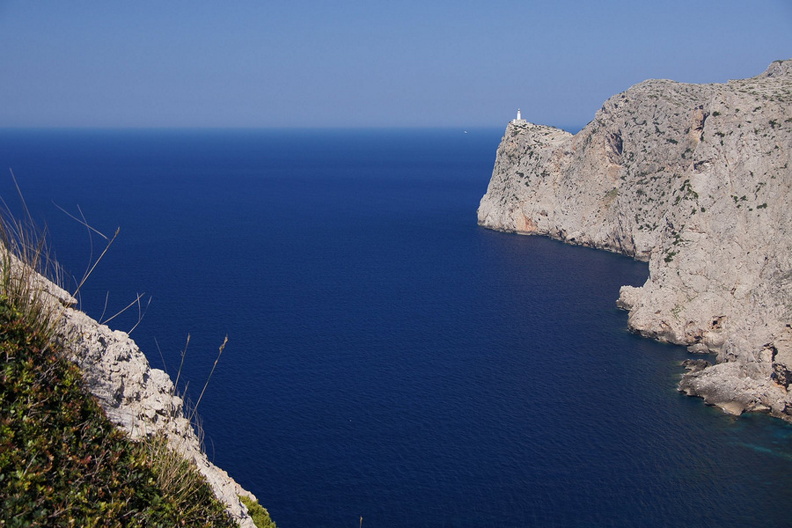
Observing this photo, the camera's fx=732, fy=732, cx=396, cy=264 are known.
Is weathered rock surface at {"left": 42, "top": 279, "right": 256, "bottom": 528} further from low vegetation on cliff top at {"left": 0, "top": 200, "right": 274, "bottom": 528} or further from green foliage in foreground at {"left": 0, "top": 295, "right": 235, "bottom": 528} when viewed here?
green foliage in foreground at {"left": 0, "top": 295, "right": 235, "bottom": 528}

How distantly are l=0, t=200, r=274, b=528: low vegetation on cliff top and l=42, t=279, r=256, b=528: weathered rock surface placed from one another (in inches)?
20.5

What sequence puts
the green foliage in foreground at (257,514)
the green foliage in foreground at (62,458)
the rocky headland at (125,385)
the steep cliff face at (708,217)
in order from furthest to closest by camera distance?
the steep cliff face at (708,217) → the green foliage in foreground at (257,514) → the rocky headland at (125,385) → the green foliage in foreground at (62,458)

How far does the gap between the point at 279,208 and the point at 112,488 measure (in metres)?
136

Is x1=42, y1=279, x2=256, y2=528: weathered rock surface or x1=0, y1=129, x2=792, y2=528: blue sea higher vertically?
x1=42, y1=279, x2=256, y2=528: weathered rock surface

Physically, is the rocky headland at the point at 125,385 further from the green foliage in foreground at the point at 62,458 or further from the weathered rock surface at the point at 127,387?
the green foliage in foreground at the point at 62,458

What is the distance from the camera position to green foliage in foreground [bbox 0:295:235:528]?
1038 cm

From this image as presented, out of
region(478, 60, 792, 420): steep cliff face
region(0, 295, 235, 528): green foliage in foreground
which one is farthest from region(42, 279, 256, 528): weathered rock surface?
region(478, 60, 792, 420): steep cliff face

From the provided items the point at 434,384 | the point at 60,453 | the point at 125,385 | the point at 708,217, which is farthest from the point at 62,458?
the point at 708,217

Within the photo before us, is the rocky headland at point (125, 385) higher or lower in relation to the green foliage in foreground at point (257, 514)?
higher

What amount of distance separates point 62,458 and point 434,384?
47.5m

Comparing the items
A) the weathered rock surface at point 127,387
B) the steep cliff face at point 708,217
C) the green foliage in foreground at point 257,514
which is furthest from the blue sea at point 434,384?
the weathered rock surface at point 127,387

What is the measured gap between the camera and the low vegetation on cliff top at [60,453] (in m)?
10.4

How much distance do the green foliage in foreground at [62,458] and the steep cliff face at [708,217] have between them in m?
50.0

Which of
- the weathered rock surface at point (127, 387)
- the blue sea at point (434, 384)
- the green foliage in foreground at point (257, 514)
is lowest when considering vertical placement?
the blue sea at point (434, 384)
